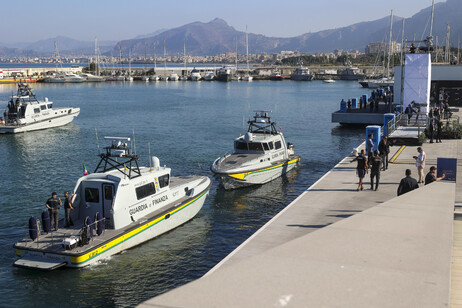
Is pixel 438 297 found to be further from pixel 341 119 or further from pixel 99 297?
pixel 341 119

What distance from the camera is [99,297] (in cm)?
1503

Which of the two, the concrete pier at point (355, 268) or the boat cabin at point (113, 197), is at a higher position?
the concrete pier at point (355, 268)

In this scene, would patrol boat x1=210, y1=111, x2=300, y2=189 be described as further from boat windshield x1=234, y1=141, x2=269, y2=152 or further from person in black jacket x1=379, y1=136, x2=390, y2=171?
person in black jacket x1=379, y1=136, x2=390, y2=171

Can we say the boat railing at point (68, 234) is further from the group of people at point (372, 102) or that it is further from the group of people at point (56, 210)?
the group of people at point (372, 102)

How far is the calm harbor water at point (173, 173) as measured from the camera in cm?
1575

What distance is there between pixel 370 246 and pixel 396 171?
1582cm

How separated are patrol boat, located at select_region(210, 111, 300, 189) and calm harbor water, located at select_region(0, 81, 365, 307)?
2.23 ft

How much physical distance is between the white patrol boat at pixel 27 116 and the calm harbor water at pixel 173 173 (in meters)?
0.96

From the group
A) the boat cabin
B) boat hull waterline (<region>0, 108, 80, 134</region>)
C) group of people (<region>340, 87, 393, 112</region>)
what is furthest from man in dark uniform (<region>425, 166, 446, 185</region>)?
boat hull waterline (<region>0, 108, 80, 134</region>)

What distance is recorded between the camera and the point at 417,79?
1640 inches

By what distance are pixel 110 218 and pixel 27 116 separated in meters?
38.7

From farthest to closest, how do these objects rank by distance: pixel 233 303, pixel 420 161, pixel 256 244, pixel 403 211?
pixel 420 161 < pixel 256 244 < pixel 403 211 < pixel 233 303

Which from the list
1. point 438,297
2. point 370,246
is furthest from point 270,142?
point 438,297

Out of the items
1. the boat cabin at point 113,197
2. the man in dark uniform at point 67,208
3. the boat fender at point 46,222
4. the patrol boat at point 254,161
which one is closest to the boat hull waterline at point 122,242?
the boat cabin at point 113,197
